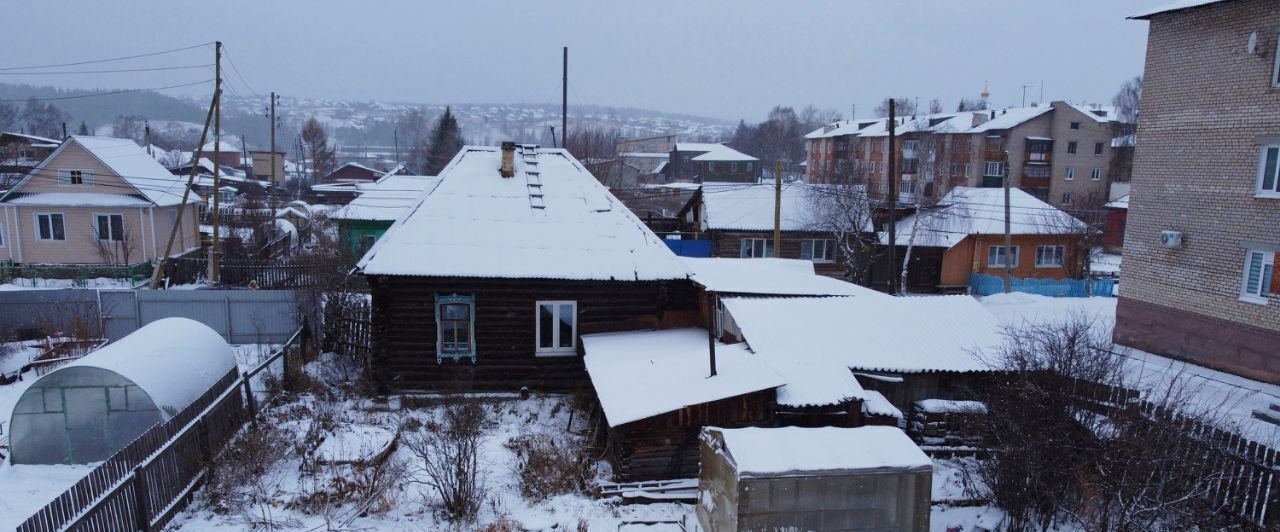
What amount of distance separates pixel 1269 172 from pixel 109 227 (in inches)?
1512

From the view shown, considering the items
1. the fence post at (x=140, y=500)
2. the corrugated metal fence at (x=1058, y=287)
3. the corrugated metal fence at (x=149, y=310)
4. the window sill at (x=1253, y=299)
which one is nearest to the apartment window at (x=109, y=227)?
the corrugated metal fence at (x=149, y=310)

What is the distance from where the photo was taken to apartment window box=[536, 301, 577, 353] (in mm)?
14297

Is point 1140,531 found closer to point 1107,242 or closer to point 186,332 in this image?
point 186,332

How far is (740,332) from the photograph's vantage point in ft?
42.1

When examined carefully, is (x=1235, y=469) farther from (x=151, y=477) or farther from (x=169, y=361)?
(x=169, y=361)

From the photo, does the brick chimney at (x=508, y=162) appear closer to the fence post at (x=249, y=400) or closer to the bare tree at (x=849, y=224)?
the fence post at (x=249, y=400)

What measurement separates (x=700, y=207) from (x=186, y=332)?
2397 centimetres

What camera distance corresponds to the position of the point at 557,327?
1434cm

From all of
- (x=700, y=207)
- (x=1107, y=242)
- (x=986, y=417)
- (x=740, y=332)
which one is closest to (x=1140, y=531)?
(x=986, y=417)

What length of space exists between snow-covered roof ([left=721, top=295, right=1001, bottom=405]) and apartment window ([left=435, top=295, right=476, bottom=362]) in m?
5.24

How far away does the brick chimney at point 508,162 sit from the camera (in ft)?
54.8

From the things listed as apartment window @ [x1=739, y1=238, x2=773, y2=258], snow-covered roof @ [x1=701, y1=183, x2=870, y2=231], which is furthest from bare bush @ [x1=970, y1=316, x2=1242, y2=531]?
apartment window @ [x1=739, y1=238, x2=773, y2=258]

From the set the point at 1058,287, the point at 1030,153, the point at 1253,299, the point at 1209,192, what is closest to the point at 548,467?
the point at 1253,299

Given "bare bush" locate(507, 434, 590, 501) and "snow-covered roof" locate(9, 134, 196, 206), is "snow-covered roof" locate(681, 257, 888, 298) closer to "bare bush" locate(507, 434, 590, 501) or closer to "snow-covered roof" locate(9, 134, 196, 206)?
"bare bush" locate(507, 434, 590, 501)
